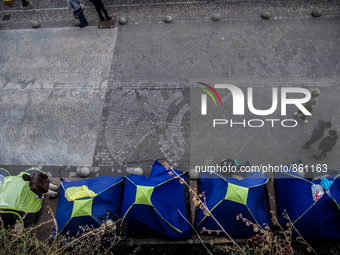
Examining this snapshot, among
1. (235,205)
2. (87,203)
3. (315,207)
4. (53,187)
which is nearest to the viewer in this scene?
(315,207)

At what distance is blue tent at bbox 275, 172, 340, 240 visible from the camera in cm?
656

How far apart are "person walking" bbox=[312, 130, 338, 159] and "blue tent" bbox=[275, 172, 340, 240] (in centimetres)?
120

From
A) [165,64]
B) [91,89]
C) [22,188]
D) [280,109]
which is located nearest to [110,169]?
[22,188]

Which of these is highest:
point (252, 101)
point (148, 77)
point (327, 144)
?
point (148, 77)

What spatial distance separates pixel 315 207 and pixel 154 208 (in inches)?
153

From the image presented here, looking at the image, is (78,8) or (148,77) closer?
(148,77)

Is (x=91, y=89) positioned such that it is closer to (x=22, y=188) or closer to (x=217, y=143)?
(x=22, y=188)

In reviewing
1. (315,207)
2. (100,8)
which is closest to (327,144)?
(315,207)

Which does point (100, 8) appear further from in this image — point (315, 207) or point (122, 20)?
point (315, 207)

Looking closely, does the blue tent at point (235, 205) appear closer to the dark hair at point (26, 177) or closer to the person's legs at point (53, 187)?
the person's legs at point (53, 187)

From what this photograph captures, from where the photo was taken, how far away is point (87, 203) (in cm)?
702

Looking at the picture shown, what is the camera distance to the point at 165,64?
11133 mm

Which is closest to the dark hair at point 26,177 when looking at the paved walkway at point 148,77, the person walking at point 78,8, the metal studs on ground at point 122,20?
the paved walkway at point 148,77

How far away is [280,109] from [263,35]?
3.66m
